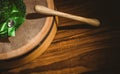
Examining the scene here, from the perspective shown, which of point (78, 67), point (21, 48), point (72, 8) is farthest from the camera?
point (72, 8)

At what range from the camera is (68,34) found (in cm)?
135

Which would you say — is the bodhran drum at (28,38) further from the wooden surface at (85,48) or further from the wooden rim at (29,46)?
the wooden surface at (85,48)

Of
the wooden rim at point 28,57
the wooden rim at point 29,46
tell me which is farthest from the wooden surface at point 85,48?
the wooden rim at point 29,46

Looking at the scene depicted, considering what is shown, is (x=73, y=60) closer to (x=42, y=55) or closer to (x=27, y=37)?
(x=42, y=55)

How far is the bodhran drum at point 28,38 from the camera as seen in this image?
43.5 inches

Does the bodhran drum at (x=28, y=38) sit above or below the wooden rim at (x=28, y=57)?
above

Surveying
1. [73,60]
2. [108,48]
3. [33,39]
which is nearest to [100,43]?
[108,48]

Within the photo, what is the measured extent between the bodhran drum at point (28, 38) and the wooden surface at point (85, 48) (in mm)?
150

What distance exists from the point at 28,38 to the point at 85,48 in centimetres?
35

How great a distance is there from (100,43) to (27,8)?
0.43 meters

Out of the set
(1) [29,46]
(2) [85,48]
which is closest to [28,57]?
(1) [29,46]

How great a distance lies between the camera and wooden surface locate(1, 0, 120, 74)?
1.27m

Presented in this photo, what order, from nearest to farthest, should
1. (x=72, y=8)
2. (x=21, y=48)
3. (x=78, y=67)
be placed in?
(x=21, y=48), (x=78, y=67), (x=72, y=8)

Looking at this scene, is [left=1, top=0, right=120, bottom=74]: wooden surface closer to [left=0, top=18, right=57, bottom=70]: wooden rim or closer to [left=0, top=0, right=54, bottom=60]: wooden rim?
[left=0, top=18, right=57, bottom=70]: wooden rim
